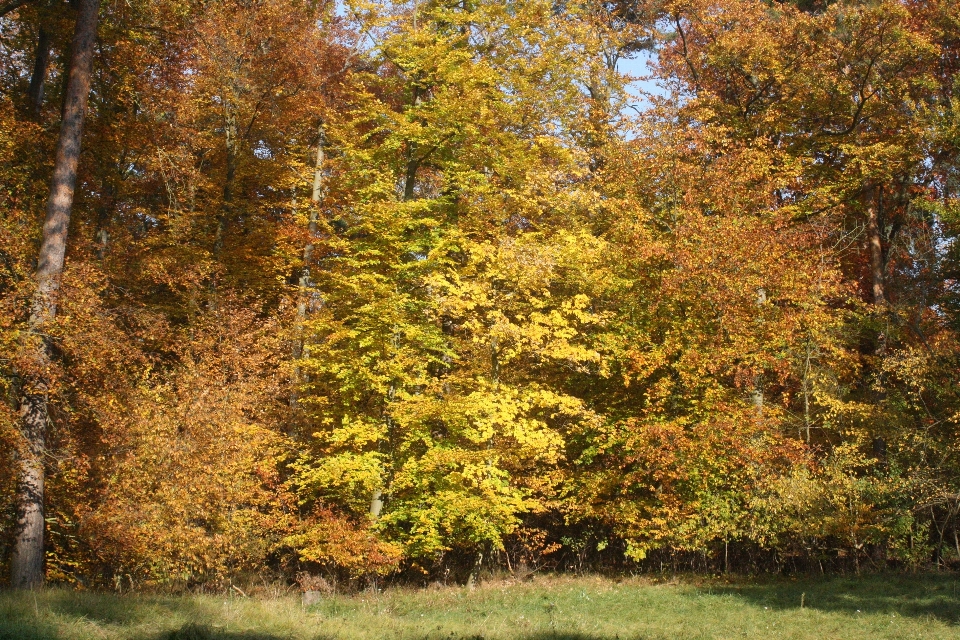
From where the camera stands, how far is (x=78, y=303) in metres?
12.9

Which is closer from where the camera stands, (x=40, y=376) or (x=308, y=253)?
(x=40, y=376)

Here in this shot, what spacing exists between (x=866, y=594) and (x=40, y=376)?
55.1 ft

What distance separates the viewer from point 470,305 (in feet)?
56.5

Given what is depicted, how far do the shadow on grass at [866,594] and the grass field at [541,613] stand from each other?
0.08 ft

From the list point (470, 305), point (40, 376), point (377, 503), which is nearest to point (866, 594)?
point (470, 305)

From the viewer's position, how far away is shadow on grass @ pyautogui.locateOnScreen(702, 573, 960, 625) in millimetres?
13711

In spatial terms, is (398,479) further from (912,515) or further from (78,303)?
(912,515)

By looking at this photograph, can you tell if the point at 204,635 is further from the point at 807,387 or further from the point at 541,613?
the point at 807,387

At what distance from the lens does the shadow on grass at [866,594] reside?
1371 cm

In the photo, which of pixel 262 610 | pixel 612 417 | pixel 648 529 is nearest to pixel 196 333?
pixel 262 610

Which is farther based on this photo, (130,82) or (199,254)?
(199,254)

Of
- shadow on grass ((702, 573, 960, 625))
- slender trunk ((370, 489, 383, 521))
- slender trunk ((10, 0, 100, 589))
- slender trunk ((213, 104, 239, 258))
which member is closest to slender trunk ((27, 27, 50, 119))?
slender trunk ((10, 0, 100, 589))

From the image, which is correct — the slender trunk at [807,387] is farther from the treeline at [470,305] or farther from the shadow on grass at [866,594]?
the shadow on grass at [866,594]

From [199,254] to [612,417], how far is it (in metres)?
12.8
